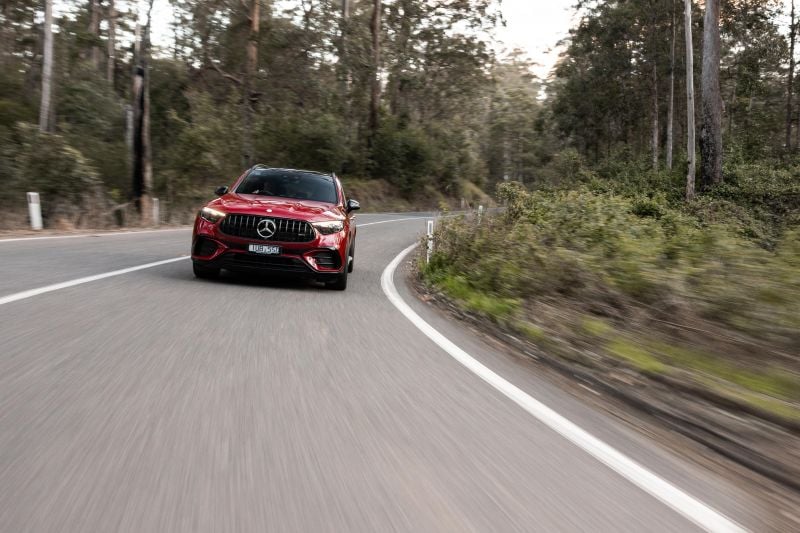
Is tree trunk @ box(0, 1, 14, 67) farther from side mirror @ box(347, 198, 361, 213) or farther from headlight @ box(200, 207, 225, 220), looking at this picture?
headlight @ box(200, 207, 225, 220)

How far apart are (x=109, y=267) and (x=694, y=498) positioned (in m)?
8.50

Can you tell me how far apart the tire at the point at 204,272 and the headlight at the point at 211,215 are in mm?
638

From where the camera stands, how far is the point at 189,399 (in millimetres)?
3777

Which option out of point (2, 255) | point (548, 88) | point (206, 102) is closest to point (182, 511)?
point (2, 255)

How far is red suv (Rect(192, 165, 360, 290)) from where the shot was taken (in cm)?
829

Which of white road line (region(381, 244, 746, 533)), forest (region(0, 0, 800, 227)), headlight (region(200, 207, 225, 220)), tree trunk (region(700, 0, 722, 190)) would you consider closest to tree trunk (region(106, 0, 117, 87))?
forest (region(0, 0, 800, 227))

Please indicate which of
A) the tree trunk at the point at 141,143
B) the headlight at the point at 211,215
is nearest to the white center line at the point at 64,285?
the headlight at the point at 211,215

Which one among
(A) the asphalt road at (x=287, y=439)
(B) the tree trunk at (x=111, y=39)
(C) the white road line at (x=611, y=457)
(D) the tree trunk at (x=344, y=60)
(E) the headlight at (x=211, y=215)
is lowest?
(C) the white road line at (x=611, y=457)

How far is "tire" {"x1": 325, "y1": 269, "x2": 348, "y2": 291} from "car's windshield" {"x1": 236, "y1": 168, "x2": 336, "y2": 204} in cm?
140

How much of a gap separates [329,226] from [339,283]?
81cm

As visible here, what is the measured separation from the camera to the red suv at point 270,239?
829cm

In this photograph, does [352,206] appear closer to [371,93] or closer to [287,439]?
[287,439]

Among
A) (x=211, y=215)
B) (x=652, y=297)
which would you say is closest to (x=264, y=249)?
(x=211, y=215)

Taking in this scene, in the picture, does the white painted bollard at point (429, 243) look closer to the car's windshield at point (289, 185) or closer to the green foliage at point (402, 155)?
the car's windshield at point (289, 185)
